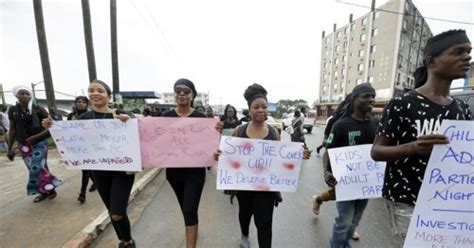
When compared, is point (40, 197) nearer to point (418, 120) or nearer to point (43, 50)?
point (418, 120)

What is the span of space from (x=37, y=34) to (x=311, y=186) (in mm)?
10331

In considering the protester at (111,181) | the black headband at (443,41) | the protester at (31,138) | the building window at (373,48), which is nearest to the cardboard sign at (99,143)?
the protester at (111,181)

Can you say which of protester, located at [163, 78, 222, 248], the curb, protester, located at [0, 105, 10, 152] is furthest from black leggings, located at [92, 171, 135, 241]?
protester, located at [0, 105, 10, 152]

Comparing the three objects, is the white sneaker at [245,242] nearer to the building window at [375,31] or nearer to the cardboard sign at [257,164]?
the cardboard sign at [257,164]

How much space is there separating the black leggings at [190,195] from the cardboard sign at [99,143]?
48cm

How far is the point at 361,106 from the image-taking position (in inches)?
94.5

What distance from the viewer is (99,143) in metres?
2.54

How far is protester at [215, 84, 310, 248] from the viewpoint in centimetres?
231

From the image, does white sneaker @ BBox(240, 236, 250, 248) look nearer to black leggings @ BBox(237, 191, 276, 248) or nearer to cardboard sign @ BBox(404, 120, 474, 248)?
black leggings @ BBox(237, 191, 276, 248)

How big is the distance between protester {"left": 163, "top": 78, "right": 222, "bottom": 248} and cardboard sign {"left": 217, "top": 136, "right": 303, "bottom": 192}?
0.86ft


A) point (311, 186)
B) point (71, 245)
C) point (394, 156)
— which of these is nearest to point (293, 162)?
point (394, 156)

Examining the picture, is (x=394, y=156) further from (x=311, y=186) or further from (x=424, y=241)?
(x=311, y=186)

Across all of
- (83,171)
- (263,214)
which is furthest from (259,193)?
(83,171)

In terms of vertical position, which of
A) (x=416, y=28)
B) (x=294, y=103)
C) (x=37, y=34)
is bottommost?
(x=294, y=103)
